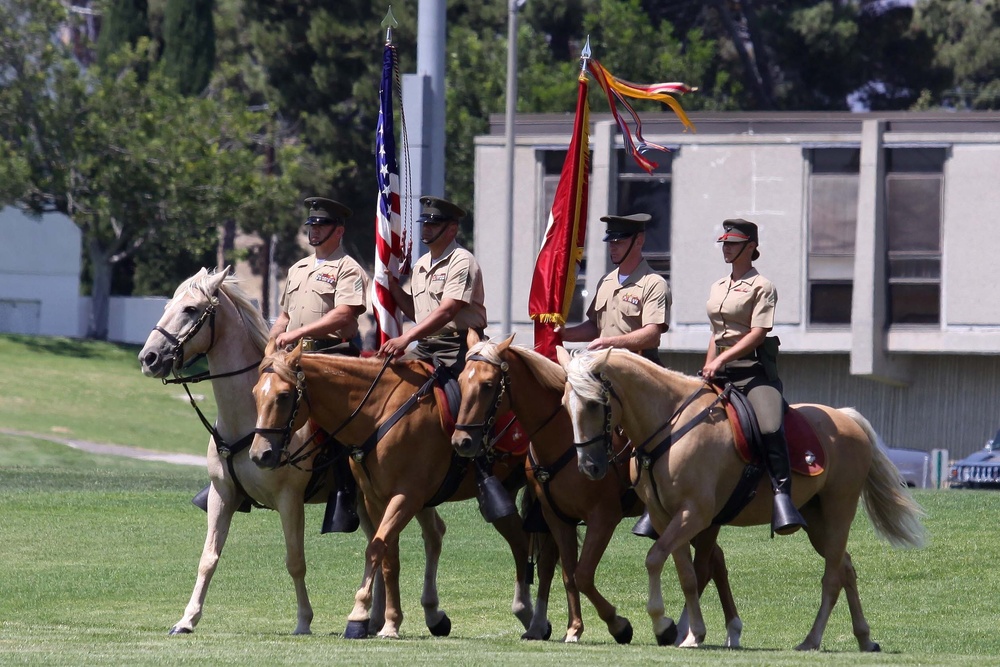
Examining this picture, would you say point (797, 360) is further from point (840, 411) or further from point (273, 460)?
point (273, 460)

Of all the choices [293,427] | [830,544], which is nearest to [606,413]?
[293,427]

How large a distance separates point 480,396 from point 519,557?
192 centimetres

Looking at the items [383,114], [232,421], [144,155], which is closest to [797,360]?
[144,155]

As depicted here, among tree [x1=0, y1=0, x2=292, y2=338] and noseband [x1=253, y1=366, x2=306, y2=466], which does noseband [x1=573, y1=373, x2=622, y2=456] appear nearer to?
noseband [x1=253, y1=366, x2=306, y2=466]

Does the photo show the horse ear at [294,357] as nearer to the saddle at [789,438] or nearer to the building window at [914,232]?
the saddle at [789,438]

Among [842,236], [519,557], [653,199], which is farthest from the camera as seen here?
[653,199]

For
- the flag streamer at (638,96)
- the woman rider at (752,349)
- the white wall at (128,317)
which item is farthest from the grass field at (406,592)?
the white wall at (128,317)

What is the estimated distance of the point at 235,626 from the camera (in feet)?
43.6

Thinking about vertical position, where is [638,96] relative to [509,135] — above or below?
below

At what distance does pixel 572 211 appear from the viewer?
12539 mm

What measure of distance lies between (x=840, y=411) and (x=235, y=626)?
5.32 meters

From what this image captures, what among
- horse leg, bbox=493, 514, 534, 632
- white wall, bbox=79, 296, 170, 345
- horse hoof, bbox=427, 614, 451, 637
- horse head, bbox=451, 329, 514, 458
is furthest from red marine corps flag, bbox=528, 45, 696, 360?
white wall, bbox=79, 296, 170, 345

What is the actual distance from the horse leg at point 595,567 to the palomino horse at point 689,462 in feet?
1.33

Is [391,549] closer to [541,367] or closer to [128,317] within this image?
[541,367]
